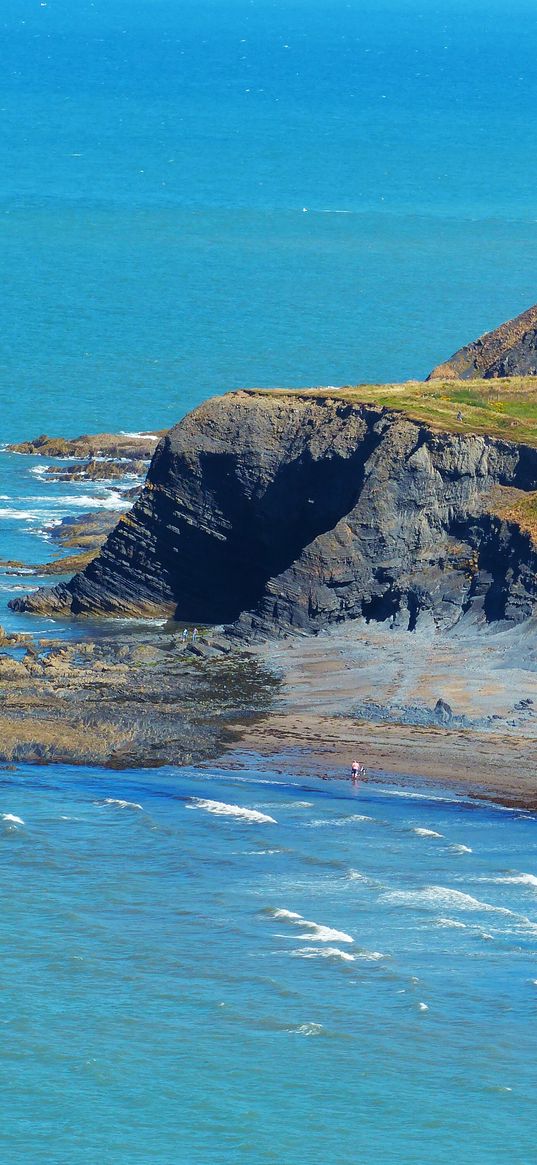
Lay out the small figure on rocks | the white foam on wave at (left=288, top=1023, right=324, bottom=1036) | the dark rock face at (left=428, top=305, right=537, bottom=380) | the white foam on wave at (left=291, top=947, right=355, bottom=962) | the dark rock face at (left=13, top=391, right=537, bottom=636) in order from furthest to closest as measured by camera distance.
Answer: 1. the dark rock face at (left=428, top=305, right=537, bottom=380)
2. the dark rock face at (left=13, top=391, right=537, bottom=636)
3. the small figure on rocks
4. the white foam on wave at (left=291, top=947, right=355, bottom=962)
5. the white foam on wave at (left=288, top=1023, right=324, bottom=1036)

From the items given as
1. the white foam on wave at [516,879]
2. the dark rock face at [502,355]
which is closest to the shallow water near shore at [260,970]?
the white foam on wave at [516,879]

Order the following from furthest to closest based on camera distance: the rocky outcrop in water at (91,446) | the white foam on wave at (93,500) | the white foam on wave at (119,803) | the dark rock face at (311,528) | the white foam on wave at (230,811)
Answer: the rocky outcrop in water at (91,446) → the white foam on wave at (93,500) → the dark rock face at (311,528) → the white foam on wave at (119,803) → the white foam on wave at (230,811)

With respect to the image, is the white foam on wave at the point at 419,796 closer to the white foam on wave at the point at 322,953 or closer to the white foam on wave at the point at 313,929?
the white foam on wave at the point at 313,929

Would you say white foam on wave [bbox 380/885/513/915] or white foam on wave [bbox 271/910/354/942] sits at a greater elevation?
white foam on wave [bbox 380/885/513/915]

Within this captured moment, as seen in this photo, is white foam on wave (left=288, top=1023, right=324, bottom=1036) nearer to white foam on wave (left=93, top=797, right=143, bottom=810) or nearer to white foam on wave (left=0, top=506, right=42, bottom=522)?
white foam on wave (left=93, top=797, right=143, bottom=810)

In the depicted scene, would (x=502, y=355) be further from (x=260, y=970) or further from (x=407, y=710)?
(x=260, y=970)

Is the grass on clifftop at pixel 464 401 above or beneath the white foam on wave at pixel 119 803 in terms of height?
above

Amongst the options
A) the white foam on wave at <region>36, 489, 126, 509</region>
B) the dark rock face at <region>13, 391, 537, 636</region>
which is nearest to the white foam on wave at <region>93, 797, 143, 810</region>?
the dark rock face at <region>13, 391, 537, 636</region>
